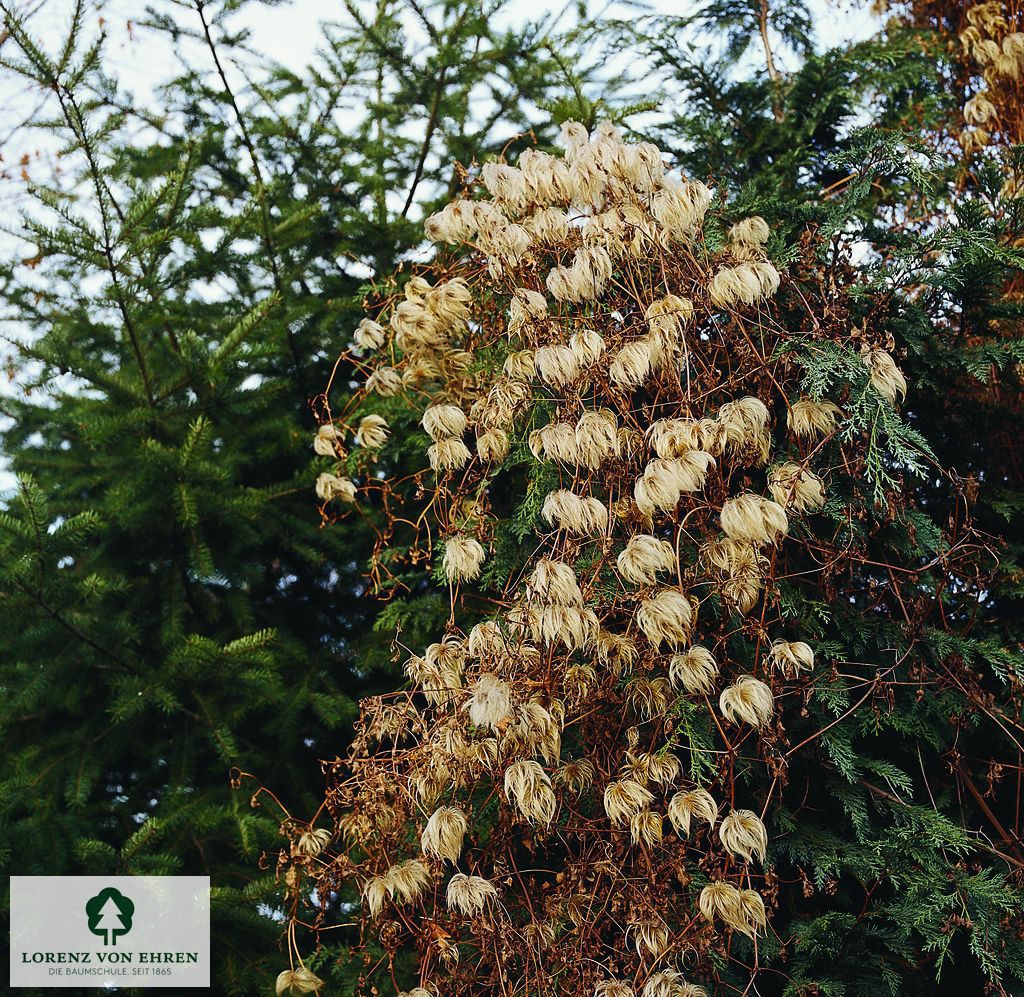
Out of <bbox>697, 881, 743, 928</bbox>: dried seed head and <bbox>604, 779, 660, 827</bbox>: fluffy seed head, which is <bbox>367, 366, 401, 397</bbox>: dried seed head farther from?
<bbox>697, 881, 743, 928</bbox>: dried seed head

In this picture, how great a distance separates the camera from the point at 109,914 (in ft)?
7.84

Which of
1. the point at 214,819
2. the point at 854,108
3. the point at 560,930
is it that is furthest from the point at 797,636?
the point at 854,108

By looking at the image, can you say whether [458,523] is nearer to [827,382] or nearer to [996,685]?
[827,382]

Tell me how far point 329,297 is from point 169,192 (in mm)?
917

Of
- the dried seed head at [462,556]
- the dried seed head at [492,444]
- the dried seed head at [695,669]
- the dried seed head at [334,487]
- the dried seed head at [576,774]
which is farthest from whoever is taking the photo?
the dried seed head at [334,487]

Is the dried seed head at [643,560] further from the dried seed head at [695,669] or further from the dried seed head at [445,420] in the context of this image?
the dried seed head at [445,420]

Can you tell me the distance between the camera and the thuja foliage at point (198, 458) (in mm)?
2469

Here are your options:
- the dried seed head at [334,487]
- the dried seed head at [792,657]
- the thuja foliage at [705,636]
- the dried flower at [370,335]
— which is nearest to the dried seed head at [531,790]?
the thuja foliage at [705,636]

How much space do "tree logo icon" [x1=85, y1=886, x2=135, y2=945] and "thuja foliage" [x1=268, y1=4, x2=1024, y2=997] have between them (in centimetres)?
50

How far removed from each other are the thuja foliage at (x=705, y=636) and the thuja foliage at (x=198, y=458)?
55cm

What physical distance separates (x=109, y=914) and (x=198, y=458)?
1140 millimetres

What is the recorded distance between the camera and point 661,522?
6.97ft

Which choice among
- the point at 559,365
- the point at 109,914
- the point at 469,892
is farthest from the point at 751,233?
the point at 109,914

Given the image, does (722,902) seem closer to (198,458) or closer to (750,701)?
(750,701)
